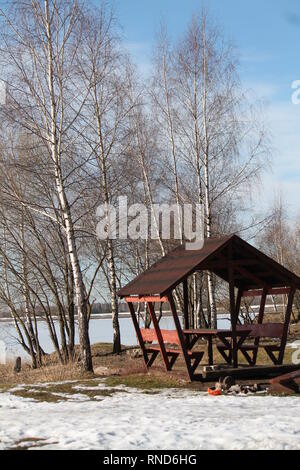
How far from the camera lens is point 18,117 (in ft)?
45.9

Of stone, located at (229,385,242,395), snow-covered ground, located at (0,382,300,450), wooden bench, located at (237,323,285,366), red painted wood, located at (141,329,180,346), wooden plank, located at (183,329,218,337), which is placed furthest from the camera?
wooden bench, located at (237,323,285,366)

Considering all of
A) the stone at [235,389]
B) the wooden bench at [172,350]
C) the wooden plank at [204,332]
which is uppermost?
the wooden plank at [204,332]

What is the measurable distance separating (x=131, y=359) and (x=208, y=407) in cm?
869

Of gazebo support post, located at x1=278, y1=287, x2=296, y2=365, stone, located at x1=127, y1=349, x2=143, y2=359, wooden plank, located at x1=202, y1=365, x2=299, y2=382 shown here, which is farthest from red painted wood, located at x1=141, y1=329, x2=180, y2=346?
stone, located at x1=127, y1=349, x2=143, y2=359

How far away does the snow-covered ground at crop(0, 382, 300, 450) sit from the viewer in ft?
20.3

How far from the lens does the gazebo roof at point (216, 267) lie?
11637 millimetres

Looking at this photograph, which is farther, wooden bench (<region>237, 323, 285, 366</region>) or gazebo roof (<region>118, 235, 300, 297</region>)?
wooden bench (<region>237, 323, 285, 366</region>)

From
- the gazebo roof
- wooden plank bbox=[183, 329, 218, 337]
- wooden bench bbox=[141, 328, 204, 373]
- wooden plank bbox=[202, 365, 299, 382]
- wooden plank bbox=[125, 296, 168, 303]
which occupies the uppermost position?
the gazebo roof

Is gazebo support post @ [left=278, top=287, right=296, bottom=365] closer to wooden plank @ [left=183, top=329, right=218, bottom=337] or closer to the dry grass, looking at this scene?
wooden plank @ [left=183, top=329, right=218, bottom=337]

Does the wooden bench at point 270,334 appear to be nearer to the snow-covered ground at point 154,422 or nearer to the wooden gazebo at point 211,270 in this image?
the wooden gazebo at point 211,270

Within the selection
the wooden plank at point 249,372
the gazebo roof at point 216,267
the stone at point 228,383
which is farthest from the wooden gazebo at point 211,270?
the stone at point 228,383

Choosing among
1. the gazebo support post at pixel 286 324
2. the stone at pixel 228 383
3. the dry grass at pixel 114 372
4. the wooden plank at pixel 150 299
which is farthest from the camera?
the gazebo support post at pixel 286 324

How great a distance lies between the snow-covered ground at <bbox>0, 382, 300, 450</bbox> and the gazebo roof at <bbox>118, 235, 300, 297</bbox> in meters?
2.56

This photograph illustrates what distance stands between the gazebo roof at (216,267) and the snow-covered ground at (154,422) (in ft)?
8.41
